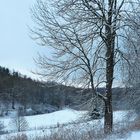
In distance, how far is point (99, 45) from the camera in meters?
17.7

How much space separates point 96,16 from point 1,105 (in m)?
115

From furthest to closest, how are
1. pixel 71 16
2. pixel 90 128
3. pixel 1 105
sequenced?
pixel 1 105 → pixel 71 16 → pixel 90 128

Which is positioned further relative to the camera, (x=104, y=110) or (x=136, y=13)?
(x=104, y=110)

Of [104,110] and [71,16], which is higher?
[71,16]

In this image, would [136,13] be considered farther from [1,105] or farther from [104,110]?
[1,105]

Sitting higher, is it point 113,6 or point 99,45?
point 113,6

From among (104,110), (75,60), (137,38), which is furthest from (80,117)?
(137,38)

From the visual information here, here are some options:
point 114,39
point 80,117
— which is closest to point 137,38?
point 114,39

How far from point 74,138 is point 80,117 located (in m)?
4.35

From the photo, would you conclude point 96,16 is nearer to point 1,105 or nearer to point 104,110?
point 104,110

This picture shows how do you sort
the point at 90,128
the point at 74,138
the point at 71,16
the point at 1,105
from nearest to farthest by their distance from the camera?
the point at 74,138, the point at 90,128, the point at 71,16, the point at 1,105

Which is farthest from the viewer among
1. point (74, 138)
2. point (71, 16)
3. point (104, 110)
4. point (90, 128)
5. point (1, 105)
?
point (1, 105)

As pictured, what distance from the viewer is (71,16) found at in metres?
17.0

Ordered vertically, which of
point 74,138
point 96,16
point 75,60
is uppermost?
point 96,16
